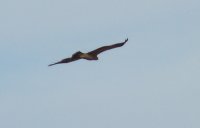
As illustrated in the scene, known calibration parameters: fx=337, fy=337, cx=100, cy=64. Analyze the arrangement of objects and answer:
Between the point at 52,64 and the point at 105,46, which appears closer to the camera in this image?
the point at 52,64

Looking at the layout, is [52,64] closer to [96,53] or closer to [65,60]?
[65,60]

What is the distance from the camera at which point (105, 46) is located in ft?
95.9

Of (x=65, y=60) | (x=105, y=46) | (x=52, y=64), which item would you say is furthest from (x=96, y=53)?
(x=52, y=64)

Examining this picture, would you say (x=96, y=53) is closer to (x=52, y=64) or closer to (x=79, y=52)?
(x=79, y=52)

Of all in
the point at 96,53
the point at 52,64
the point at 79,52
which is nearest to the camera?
the point at 52,64

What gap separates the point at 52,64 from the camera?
2572 cm

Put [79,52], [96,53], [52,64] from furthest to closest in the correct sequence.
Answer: [96,53], [79,52], [52,64]

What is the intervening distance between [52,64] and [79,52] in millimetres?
2799

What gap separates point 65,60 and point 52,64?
2092mm

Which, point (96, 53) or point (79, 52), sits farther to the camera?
point (96, 53)

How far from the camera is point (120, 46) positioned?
28094 millimetres

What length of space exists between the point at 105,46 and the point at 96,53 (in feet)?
4.97

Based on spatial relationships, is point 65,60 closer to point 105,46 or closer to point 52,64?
point 52,64

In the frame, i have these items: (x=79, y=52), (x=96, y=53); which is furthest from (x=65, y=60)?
(x=96, y=53)
